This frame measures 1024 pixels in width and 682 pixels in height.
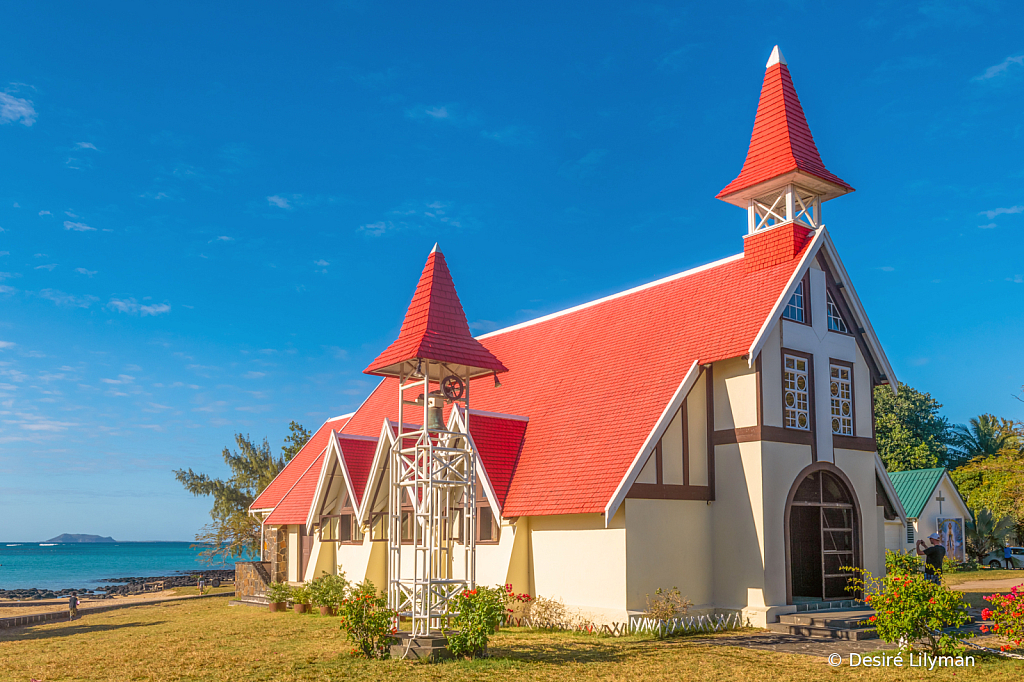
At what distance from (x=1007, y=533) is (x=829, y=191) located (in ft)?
100.0

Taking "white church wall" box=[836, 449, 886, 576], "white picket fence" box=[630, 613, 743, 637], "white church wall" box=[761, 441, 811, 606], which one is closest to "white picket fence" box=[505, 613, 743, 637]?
"white picket fence" box=[630, 613, 743, 637]

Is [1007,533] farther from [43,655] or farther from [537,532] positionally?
[43,655]

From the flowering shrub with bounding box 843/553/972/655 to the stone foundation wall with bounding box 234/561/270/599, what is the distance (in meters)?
20.8

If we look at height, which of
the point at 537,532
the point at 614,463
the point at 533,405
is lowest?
the point at 537,532

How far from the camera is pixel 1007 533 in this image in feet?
139

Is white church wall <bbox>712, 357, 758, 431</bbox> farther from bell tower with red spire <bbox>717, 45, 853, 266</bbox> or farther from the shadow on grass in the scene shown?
the shadow on grass

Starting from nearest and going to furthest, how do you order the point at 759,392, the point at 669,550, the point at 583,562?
the point at 669,550 → the point at 583,562 → the point at 759,392

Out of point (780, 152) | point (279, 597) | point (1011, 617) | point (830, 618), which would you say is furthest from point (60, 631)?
point (780, 152)

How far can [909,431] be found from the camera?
5253 centimetres

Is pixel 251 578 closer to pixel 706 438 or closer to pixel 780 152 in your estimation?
pixel 706 438

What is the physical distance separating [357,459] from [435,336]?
29.0 feet

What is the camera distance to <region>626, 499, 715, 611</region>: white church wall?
17.3 m

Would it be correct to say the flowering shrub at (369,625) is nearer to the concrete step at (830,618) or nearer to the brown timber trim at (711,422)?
the brown timber trim at (711,422)

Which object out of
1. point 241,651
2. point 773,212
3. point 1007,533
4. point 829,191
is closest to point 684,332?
point 773,212
